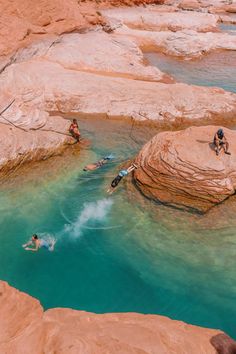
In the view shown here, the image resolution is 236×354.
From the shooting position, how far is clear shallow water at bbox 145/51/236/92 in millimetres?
26906

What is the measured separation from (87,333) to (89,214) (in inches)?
238

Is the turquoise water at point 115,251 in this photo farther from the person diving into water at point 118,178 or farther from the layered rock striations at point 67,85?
the layered rock striations at point 67,85

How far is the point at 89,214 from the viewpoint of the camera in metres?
13.5

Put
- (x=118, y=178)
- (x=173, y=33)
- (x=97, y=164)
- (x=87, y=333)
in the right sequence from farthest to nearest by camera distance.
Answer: (x=173, y=33) → (x=97, y=164) → (x=118, y=178) → (x=87, y=333)

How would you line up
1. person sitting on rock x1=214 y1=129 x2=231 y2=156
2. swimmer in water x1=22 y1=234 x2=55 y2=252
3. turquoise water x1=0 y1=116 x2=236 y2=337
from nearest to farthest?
1. turquoise water x1=0 y1=116 x2=236 y2=337
2. swimmer in water x1=22 y1=234 x2=55 y2=252
3. person sitting on rock x1=214 y1=129 x2=231 y2=156

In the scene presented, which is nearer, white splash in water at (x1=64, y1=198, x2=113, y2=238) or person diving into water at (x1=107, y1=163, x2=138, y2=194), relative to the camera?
white splash in water at (x1=64, y1=198, x2=113, y2=238)

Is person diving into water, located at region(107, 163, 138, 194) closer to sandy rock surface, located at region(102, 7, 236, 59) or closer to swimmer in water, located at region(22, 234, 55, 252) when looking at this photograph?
swimmer in water, located at region(22, 234, 55, 252)

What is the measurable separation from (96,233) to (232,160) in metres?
5.66

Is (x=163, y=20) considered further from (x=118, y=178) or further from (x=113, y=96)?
(x=118, y=178)

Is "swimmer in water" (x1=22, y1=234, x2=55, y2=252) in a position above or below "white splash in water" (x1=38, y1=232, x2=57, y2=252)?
above

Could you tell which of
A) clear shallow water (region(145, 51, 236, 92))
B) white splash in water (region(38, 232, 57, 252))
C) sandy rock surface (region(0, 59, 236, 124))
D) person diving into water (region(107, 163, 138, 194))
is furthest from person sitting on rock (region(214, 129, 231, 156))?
clear shallow water (region(145, 51, 236, 92))

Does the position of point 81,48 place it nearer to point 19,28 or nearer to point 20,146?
point 19,28

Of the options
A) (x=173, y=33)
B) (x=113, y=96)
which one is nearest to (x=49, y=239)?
(x=113, y=96)

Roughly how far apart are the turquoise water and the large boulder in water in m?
0.49
